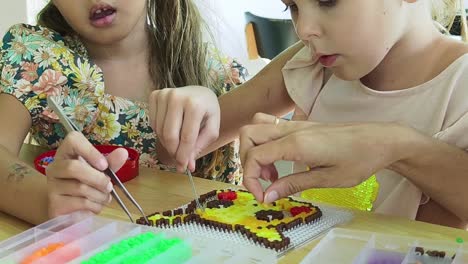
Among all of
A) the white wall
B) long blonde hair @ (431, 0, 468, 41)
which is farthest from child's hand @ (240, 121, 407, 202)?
the white wall

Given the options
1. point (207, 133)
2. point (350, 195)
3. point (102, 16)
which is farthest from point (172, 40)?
point (350, 195)

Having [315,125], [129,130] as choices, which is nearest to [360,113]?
[315,125]

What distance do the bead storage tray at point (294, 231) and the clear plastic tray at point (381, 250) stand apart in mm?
33

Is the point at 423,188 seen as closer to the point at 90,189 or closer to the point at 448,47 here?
the point at 448,47

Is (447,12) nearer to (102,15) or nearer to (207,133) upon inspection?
(207,133)

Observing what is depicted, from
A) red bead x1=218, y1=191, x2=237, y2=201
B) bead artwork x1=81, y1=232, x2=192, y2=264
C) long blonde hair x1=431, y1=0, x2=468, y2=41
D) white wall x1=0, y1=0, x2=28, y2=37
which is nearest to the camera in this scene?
bead artwork x1=81, y1=232, x2=192, y2=264

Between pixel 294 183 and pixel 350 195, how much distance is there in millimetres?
166

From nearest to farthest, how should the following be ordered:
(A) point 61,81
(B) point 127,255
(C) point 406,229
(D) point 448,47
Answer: (B) point 127,255 < (C) point 406,229 < (D) point 448,47 < (A) point 61,81

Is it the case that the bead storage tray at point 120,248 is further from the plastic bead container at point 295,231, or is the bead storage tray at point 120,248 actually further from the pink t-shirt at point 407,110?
the pink t-shirt at point 407,110

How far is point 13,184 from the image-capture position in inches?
33.9

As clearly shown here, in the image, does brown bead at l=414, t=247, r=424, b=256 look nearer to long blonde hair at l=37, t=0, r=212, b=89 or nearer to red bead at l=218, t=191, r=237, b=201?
red bead at l=218, t=191, r=237, b=201

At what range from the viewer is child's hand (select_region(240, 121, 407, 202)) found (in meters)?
0.72

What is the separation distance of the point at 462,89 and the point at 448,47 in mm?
90

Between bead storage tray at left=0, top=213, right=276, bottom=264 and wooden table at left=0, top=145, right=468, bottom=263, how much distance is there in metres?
0.07
